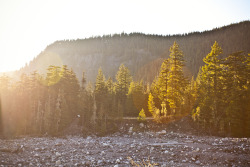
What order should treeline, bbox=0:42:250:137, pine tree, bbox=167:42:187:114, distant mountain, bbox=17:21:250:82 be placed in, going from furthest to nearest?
1. distant mountain, bbox=17:21:250:82
2. pine tree, bbox=167:42:187:114
3. treeline, bbox=0:42:250:137

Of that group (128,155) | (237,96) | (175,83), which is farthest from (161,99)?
(128,155)

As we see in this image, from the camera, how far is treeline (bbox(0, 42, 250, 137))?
24.5m

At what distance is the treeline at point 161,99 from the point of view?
24.5m

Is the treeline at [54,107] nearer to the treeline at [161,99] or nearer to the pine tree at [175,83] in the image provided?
the treeline at [161,99]

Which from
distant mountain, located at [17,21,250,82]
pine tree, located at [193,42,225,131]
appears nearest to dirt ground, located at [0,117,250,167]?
pine tree, located at [193,42,225,131]

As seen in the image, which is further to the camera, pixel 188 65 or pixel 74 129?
pixel 188 65

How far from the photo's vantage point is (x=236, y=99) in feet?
78.3

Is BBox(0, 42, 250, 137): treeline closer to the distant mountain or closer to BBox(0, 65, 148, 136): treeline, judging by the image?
BBox(0, 65, 148, 136): treeline

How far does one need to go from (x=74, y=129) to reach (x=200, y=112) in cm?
2032

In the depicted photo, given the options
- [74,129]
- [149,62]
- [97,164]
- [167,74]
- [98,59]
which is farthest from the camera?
[98,59]

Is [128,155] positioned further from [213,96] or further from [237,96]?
[237,96]

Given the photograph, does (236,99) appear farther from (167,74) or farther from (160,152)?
(160,152)

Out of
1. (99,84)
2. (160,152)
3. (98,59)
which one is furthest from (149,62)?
(160,152)

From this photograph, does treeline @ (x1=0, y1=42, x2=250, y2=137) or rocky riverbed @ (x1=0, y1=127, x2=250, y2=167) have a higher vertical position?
treeline @ (x1=0, y1=42, x2=250, y2=137)
